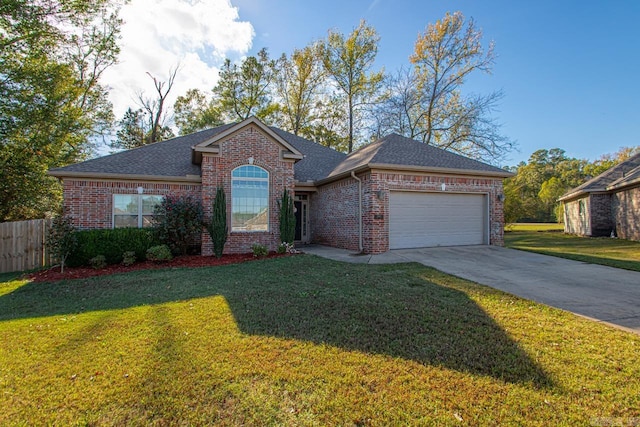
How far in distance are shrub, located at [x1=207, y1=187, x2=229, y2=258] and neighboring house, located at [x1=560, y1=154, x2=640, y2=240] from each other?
19551 mm

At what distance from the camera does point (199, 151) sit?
35.3 feet

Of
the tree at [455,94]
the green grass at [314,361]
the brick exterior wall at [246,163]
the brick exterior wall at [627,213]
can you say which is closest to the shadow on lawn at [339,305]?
the green grass at [314,361]

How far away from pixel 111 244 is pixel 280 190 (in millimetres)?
5734

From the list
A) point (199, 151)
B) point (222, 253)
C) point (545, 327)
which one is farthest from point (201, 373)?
point (199, 151)

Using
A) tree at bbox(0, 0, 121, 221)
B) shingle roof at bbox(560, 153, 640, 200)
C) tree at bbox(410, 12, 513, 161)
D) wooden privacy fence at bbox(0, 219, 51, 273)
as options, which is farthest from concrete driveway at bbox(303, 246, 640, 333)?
tree at bbox(0, 0, 121, 221)

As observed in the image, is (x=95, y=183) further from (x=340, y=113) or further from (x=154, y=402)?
(x=340, y=113)

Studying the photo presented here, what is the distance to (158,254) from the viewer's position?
9.52 metres

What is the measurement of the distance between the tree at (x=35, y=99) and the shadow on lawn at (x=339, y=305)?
9.05 m

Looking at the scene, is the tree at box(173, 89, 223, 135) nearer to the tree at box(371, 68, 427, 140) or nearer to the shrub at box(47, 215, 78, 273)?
the tree at box(371, 68, 427, 140)

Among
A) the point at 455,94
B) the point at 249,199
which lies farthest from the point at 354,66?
the point at 249,199

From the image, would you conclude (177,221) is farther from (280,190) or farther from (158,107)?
(158,107)

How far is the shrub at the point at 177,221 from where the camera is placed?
10.0 metres

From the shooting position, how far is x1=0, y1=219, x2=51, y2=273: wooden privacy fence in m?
10.2

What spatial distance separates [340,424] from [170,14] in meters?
15.2
